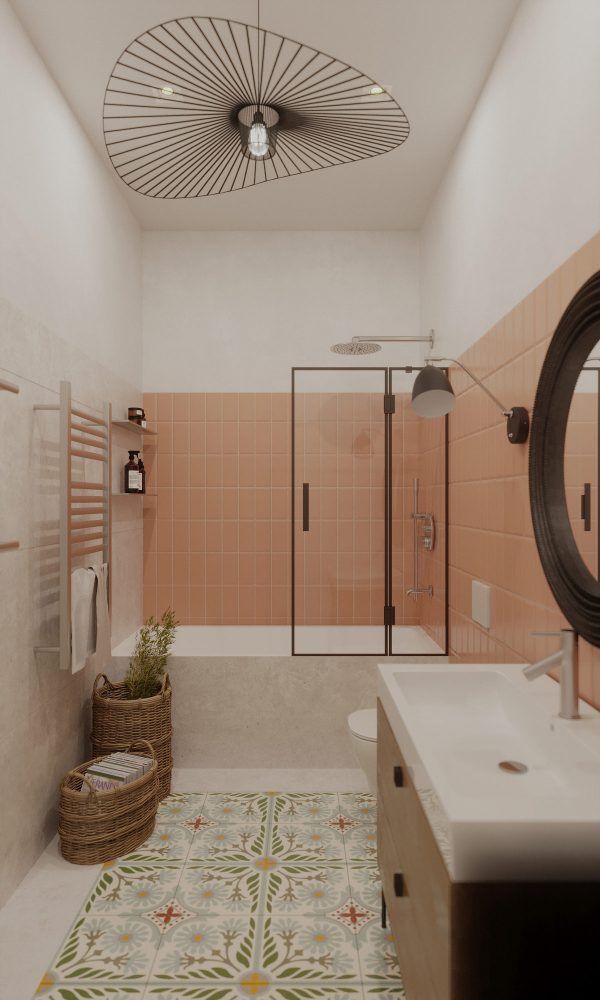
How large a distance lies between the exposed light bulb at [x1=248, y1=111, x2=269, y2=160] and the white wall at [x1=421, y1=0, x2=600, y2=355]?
2.63ft

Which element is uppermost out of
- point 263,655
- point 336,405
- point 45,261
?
point 45,261

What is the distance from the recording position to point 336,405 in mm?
2871

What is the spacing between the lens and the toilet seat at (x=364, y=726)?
2.24 m

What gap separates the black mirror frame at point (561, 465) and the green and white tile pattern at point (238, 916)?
1187 mm

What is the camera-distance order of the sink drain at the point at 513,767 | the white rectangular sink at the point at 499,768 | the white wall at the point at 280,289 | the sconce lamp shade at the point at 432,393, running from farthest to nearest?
1. the white wall at the point at 280,289
2. the sconce lamp shade at the point at 432,393
3. the sink drain at the point at 513,767
4. the white rectangular sink at the point at 499,768

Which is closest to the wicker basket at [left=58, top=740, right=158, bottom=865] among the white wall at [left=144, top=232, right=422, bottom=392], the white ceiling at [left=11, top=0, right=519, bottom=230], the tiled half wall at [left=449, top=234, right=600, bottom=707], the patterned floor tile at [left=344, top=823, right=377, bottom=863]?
the patterned floor tile at [left=344, top=823, right=377, bottom=863]

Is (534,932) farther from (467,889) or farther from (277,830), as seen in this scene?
(277,830)

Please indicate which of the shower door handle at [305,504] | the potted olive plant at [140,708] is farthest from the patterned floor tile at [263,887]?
the shower door handle at [305,504]

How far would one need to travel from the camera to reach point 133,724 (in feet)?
8.48

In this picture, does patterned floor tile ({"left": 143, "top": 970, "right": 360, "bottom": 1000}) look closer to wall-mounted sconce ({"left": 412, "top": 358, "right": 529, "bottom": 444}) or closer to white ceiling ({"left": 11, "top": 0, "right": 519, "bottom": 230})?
wall-mounted sconce ({"left": 412, "top": 358, "right": 529, "bottom": 444})

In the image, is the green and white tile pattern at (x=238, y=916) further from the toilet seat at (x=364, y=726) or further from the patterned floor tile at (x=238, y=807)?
the toilet seat at (x=364, y=726)

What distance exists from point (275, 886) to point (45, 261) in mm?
2391

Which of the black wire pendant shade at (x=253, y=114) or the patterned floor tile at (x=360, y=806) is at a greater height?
the black wire pendant shade at (x=253, y=114)

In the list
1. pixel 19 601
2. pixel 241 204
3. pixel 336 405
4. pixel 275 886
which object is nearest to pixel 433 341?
pixel 336 405
